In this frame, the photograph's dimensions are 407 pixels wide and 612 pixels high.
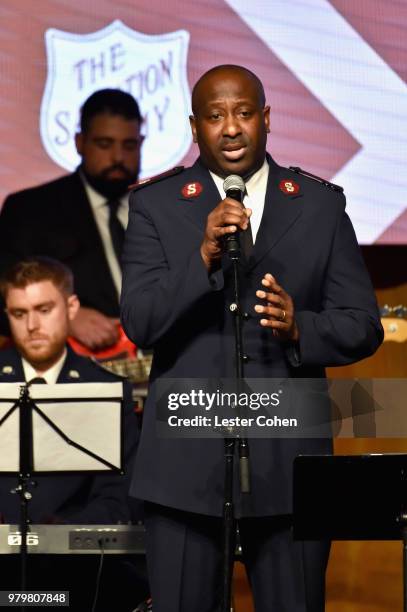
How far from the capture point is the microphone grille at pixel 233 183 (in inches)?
91.4

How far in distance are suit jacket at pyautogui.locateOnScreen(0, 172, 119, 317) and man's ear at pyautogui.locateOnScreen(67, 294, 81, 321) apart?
35 mm

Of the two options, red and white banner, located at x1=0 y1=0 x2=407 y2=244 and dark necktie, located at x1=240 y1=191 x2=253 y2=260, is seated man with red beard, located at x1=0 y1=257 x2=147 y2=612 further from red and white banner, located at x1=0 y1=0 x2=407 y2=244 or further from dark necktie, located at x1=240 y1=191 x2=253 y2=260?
dark necktie, located at x1=240 y1=191 x2=253 y2=260

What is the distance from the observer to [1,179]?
195 inches

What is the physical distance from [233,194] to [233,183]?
34 mm

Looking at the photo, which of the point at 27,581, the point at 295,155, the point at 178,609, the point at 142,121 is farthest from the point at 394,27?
the point at 178,609

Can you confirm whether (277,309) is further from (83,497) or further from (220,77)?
(83,497)

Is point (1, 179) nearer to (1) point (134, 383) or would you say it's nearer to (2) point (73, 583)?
(1) point (134, 383)

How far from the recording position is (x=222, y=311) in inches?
96.7

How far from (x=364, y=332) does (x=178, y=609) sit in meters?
0.75

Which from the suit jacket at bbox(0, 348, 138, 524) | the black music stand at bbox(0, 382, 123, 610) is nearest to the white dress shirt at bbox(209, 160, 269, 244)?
the black music stand at bbox(0, 382, 123, 610)

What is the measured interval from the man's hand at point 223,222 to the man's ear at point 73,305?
2661mm

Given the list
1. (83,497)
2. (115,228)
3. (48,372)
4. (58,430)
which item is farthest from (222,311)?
(115,228)

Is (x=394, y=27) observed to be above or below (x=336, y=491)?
above

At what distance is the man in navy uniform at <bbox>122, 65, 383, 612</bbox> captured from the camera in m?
2.39
